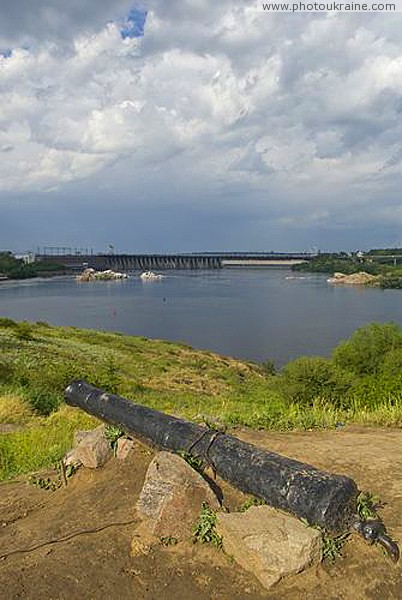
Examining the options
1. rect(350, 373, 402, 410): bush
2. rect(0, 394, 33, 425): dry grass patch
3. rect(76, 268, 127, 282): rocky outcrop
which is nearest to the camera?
rect(0, 394, 33, 425): dry grass patch

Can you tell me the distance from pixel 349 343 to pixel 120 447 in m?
15.9

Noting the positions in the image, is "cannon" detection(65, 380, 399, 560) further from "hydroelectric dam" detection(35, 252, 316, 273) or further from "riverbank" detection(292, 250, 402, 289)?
"hydroelectric dam" detection(35, 252, 316, 273)

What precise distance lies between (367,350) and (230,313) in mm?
37015

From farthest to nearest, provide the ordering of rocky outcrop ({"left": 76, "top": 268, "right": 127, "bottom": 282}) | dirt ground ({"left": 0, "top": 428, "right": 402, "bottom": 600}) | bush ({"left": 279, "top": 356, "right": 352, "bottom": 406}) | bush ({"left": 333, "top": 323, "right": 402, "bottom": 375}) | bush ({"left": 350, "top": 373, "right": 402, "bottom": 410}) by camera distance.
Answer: rocky outcrop ({"left": 76, "top": 268, "right": 127, "bottom": 282})
bush ({"left": 333, "top": 323, "right": 402, "bottom": 375})
bush ({"left": 279, "top": 356, "right": 352, "bottom": 406})
bush ({"left": 350, "top": 373, "right": 402, "bottom": 410})
dirt ground ({"left": 0, "top": 428, "right": 402, "bottom": 600})

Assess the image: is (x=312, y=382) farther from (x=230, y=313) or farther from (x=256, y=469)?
(x=230, y=313)

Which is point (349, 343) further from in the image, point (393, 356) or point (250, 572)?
point (250, 572)

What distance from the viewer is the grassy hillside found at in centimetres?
736

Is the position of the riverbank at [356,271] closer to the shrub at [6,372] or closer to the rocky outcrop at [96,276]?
the rocky outcrop at [96,276]

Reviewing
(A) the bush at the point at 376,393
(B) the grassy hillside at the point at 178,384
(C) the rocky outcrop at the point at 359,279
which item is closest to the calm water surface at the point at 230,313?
(B) the grassy hillside at the point at 178,384

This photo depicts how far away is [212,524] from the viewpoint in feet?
12.4

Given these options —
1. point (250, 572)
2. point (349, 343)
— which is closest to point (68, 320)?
point (349, 343)

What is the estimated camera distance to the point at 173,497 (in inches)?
153

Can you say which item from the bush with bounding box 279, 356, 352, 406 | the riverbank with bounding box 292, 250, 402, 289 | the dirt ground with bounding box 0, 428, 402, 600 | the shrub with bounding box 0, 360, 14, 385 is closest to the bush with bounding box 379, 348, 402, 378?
the bush with bounding box 279, 356, 352, 406

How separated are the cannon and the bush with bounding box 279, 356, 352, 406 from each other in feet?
33.2
